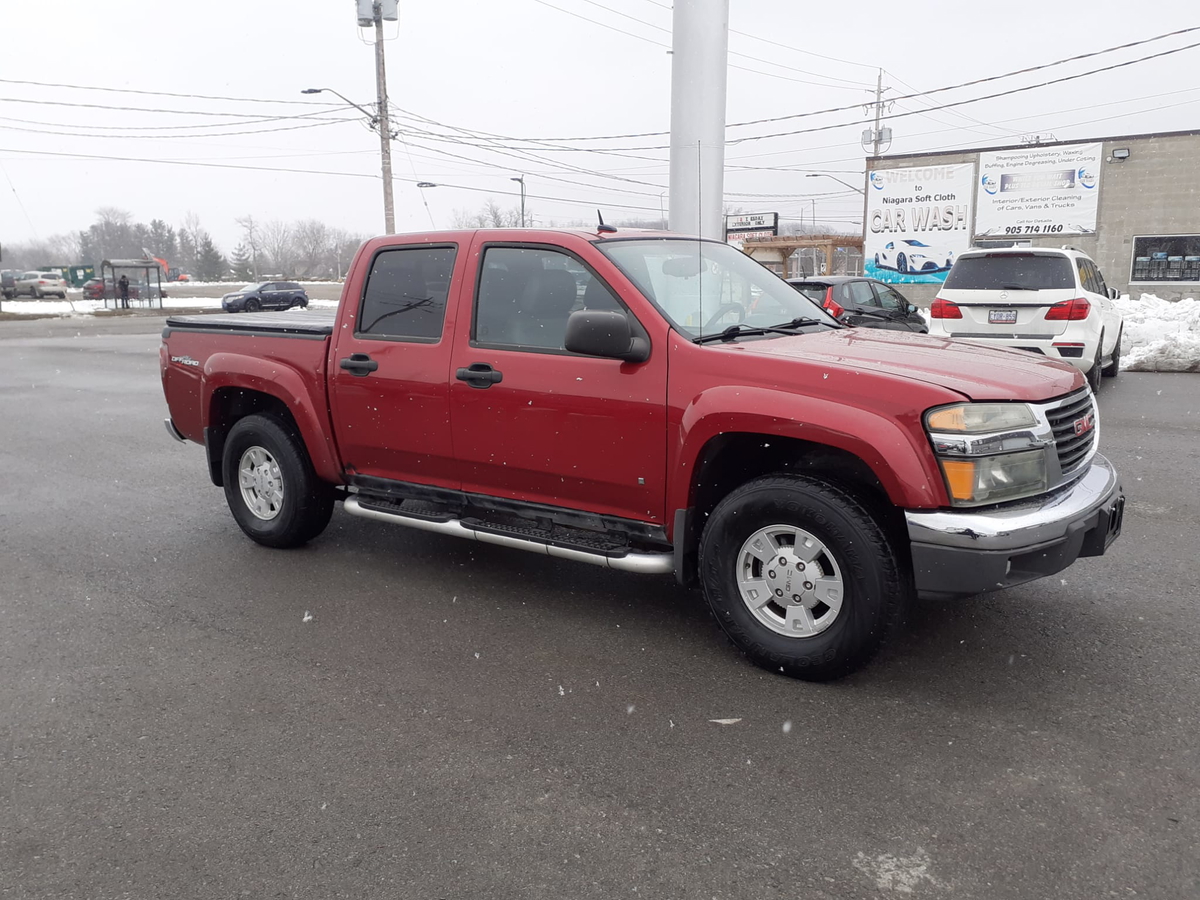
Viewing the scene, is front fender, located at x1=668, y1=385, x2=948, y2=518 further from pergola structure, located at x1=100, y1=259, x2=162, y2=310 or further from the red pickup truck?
pergola structure, located at x1=100, y1=259, x2=162, y2=310

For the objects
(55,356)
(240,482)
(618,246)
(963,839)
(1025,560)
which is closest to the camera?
(963,839)

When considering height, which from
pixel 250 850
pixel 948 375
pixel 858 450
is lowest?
pixel 250 850

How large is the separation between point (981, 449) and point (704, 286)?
1676 mm

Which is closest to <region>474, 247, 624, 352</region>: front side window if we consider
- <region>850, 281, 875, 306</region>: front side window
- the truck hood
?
the truck hood

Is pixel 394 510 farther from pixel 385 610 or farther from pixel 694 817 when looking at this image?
pixel 694 817

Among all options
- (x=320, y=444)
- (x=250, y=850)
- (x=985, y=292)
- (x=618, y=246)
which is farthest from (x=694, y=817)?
(x=985, y=292)

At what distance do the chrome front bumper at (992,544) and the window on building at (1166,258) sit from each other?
3086 centimetres

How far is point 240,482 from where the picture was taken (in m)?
6.03

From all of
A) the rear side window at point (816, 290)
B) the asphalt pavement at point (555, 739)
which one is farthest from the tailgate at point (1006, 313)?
the asphalt pavement at point (555, 739)

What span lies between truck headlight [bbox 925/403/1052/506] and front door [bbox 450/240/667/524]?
1167 millimetres

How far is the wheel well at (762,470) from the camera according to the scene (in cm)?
387

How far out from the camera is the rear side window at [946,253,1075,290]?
425 inches

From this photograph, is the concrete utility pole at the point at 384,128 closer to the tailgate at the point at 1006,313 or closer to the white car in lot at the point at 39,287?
the tailgate at the point at 1006,313

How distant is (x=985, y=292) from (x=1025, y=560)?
8209 mm
